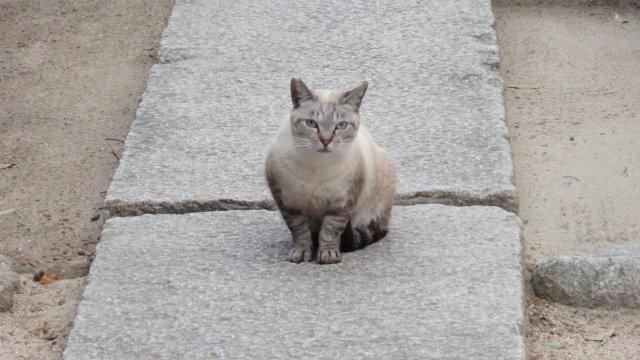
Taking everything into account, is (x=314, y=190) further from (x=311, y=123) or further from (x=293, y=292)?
(x=293, y=292)

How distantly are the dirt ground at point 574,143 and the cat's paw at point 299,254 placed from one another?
794 millimetres

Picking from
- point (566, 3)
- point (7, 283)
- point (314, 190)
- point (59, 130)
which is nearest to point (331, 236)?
point (314, 190)

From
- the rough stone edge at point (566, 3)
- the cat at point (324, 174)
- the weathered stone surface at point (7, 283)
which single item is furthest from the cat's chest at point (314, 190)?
the rough stone edge at point (566, 3)

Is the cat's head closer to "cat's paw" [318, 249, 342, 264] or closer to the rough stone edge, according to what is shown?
"cat's paw" [318, 249, 342, 264]

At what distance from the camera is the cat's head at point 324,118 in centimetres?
376

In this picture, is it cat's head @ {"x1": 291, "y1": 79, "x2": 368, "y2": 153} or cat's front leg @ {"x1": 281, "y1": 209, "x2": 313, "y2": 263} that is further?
cat's front leg @ {"x1": 281, "y1": 209, "x2": 313, "y2": 263}

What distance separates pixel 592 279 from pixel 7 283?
2064 mm

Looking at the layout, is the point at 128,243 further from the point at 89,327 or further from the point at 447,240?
the point at 447,240

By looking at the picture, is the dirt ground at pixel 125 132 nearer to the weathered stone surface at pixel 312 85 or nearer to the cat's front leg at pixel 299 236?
the weathered stone surface at pixel 312 85

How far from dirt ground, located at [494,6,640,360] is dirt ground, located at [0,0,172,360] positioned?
1723 millimetres

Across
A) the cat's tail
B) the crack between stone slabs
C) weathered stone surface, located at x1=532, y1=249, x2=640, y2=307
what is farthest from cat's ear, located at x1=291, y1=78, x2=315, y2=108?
weathered stone surface, located at x1=532, y1=249, x2=640, y2=307

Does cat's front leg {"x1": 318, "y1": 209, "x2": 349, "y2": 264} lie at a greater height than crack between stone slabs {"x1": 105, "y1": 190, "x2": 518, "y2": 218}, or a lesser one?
greater

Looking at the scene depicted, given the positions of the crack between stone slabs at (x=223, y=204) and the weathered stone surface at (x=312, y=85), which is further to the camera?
the weathered stone surface at (x=312, y=85)

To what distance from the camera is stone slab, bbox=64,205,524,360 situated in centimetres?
353
